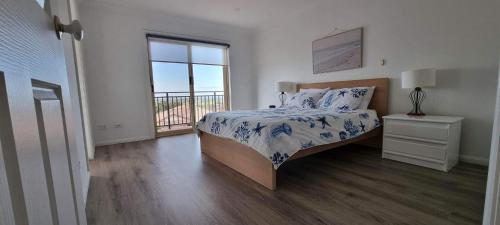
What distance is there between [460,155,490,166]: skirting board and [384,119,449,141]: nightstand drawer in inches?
23.7

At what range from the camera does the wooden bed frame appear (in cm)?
199

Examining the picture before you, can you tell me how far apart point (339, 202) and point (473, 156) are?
6.42 ft

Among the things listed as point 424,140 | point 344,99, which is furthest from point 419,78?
point 344,99

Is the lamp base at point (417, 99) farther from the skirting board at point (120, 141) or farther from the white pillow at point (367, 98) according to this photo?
the skirting board at point (120, 141)

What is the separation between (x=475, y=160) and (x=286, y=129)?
222 cm

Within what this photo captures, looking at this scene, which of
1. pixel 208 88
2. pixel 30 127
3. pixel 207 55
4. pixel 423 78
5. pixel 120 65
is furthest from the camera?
pixel 208 88

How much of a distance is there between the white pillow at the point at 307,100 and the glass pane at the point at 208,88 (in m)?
2.11

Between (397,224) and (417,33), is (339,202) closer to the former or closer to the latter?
(397,224)

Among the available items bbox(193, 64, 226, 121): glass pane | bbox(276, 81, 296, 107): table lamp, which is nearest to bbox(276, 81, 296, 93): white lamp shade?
bbox(276, 81, 296, 107): table lamp

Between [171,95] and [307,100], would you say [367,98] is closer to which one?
[307,100]

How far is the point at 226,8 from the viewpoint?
3873 mm

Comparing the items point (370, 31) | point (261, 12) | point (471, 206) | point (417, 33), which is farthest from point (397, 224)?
point (261, 12)

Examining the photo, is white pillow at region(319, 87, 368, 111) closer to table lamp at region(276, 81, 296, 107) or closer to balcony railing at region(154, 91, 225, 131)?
table lamp at region(276, 81, 296, 107)

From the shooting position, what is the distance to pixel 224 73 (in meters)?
5.20
